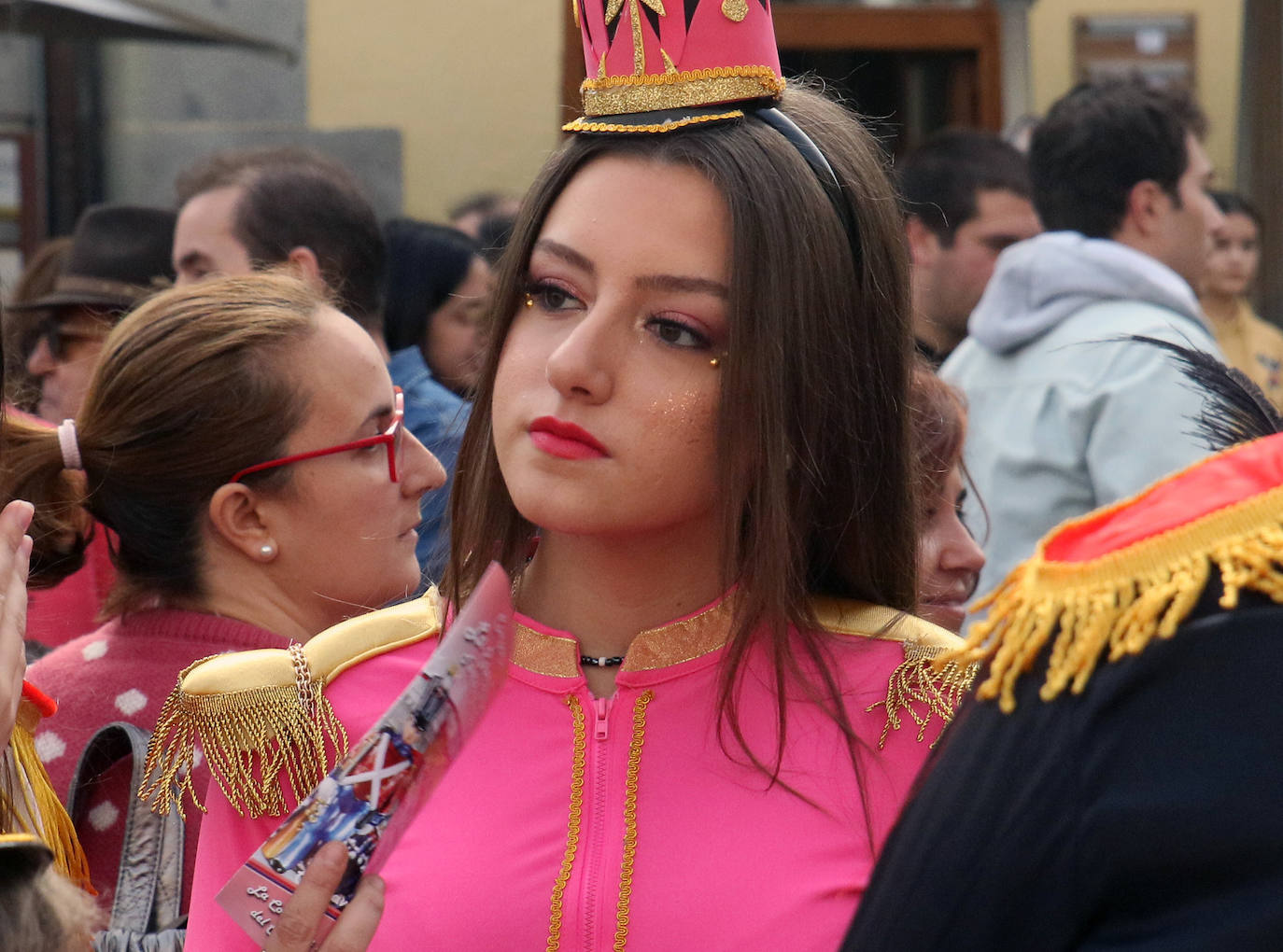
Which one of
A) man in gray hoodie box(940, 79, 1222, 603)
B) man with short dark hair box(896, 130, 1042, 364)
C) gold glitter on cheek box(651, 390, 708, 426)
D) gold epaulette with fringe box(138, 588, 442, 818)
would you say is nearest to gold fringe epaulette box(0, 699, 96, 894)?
gold epaulette with fringe box(138, 588, 442, 818)

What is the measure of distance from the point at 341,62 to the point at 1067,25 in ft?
12.0

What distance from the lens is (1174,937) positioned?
919 mm

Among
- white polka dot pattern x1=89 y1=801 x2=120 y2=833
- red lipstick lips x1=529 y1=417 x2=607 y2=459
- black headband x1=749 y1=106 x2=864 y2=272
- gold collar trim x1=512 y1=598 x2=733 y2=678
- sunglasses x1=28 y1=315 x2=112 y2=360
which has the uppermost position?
black headband x1=749 y1=106 x2=864 y2=272

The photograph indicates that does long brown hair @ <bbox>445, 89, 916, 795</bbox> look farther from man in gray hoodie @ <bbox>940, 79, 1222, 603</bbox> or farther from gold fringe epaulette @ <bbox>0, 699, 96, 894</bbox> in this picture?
man in gray hoodie @ <bbox>940, 79, 1222, 603</bbox>

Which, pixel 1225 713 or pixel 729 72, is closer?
pixel 1225 713

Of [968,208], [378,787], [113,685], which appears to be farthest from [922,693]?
[968,208]

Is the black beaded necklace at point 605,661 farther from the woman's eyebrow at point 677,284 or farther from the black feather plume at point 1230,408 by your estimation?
the black feather plume at point 1230,408

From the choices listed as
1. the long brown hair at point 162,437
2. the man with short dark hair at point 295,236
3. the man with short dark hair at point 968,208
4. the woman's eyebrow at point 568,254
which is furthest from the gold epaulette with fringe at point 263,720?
the man with short dark hair at point 968,208

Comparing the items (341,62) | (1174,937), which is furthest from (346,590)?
(341,62)

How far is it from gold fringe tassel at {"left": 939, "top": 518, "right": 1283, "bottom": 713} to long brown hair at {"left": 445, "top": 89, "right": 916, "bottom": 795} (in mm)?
616

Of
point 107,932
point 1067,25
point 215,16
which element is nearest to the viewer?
point 107,932

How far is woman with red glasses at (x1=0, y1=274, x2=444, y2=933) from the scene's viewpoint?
234 centimetres

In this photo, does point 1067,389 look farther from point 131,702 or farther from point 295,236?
point 131,702

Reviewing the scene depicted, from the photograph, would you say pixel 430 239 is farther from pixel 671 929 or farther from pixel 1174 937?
pixel 1174 937
